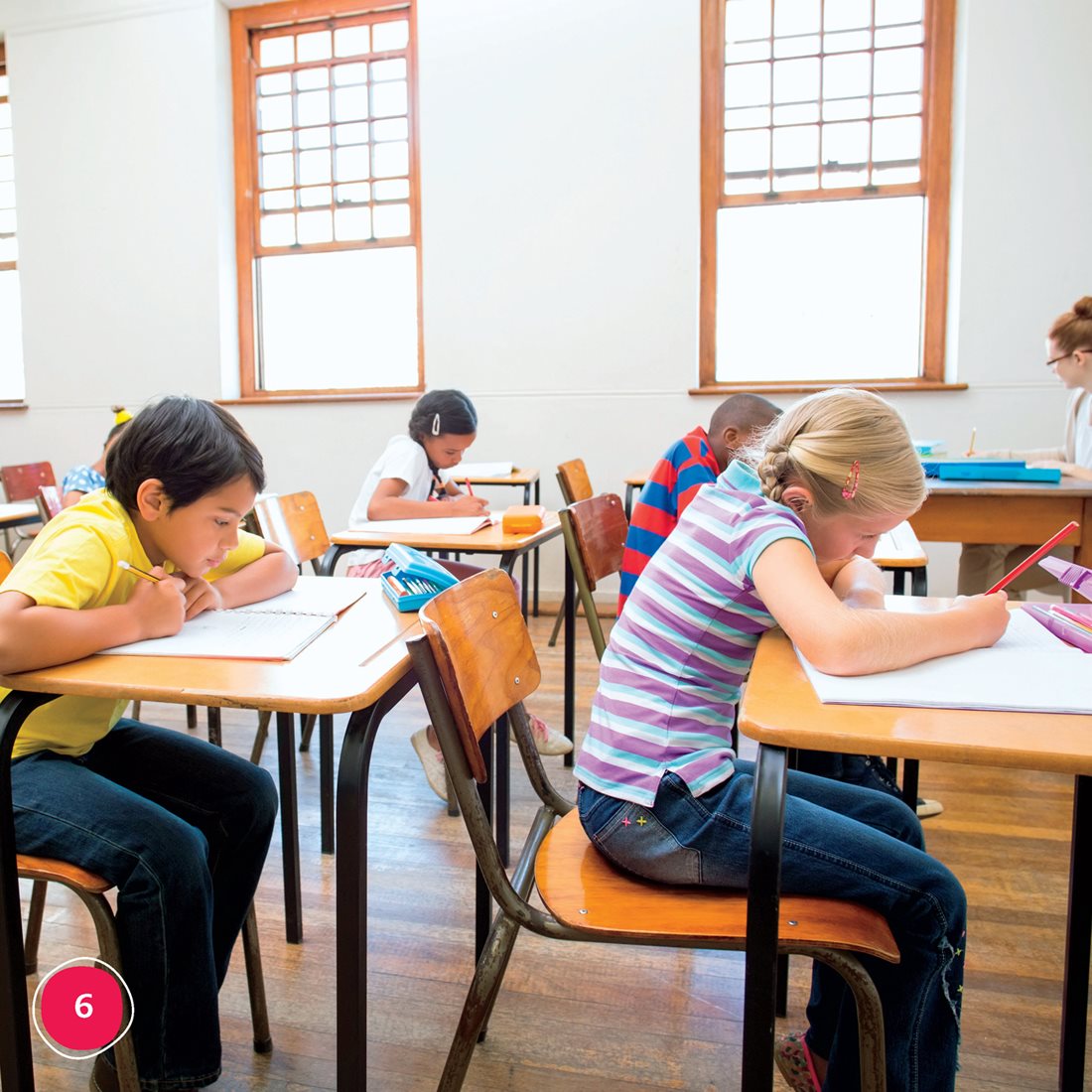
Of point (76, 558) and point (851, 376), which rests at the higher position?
point (851, 376)

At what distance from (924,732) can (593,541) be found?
3.93 ft

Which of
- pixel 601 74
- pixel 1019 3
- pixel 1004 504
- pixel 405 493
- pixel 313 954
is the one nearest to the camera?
pixel 313 954

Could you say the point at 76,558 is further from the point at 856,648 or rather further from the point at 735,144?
the point at 735,144

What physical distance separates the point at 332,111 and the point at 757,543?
460cm

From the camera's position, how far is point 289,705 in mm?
876

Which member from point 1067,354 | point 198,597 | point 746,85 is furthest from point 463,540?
point 746,85

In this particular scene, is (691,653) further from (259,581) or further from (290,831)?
(290,831)

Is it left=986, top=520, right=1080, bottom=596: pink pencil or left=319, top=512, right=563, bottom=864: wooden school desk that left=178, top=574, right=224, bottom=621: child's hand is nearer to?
left=319, top=512, right=563, bottom=864: wooden school desk

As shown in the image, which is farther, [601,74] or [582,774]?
[601,74]

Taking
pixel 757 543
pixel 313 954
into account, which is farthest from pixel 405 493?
pixel 757 543

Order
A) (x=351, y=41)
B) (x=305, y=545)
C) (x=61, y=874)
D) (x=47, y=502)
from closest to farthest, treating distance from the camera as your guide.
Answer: (x=61, y=874)
(x=305, y=545)
(x=47, y=502)
(x=351, y=41)

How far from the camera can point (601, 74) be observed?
4.19 metres

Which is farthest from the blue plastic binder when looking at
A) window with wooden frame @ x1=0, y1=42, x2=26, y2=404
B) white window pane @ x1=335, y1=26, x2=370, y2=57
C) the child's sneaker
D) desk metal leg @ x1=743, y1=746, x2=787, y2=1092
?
window with wooden frame @ x1=0, y1=42, x2=26, y2=404

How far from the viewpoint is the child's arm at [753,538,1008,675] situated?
88 centimetres
